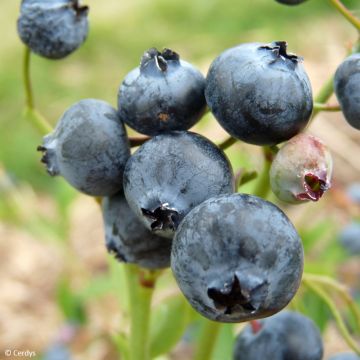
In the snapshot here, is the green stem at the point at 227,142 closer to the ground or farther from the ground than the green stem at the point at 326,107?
closer to the ground

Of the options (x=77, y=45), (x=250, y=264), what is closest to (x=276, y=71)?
(x=250, y=264)

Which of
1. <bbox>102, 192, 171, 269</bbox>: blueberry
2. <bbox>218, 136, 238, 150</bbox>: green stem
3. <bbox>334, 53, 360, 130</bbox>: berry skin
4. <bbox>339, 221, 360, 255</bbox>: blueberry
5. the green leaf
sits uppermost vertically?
<bbox>334, 53, 360, 130</bbox>: berry skin

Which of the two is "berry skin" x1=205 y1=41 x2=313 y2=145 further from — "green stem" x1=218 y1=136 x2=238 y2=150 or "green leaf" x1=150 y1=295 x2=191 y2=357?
"green leaf" x1=150 y1=295 x2=191 y2=357

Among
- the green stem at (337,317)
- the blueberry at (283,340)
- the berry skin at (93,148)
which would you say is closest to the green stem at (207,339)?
the blueberry at (283,340)

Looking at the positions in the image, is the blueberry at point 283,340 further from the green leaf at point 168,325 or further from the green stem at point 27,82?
the green stem at point 27,82

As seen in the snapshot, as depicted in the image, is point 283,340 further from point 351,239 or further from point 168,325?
point 351,239

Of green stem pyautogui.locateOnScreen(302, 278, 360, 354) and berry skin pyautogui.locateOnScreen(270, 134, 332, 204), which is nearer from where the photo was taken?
berry skin pyautogui.locateOnScreen(270, 134, 332, 204)

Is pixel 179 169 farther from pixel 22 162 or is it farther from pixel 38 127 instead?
pixel 22 162

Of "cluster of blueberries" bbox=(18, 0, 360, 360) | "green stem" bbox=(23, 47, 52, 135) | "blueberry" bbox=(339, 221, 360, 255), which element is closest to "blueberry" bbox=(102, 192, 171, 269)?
"cluster of blueberries" bbox=(18, 0, 360, 360)
